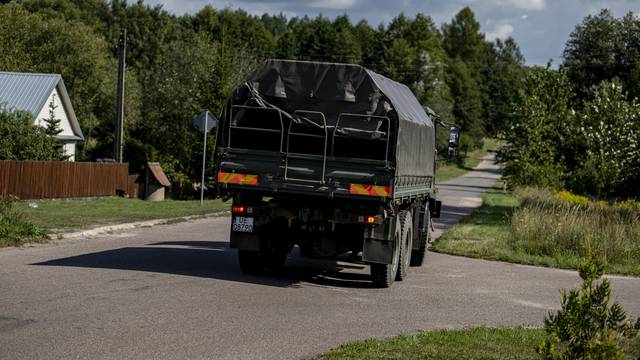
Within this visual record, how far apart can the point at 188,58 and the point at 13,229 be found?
44978 millimetres

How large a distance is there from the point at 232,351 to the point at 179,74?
5332cm

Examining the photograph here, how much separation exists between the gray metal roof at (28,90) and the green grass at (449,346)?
39.4 metres

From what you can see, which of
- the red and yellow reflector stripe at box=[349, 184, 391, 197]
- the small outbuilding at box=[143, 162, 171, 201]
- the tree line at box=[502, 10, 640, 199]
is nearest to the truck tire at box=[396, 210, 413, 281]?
the red and yellow reflector stripe at box=[349, 184, 391, 197]

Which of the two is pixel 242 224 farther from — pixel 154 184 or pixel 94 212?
pixel 154 184

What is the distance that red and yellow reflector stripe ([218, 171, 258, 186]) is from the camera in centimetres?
1327

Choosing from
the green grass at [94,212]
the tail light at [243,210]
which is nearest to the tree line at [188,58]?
the green grass at [94,212]

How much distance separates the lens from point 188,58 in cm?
6094

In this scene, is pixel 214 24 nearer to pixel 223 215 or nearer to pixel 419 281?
pixel 223 215

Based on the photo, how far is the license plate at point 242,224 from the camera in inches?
534

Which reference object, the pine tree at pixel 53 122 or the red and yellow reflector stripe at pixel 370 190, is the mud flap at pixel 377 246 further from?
the pine tree at pixel 53 122

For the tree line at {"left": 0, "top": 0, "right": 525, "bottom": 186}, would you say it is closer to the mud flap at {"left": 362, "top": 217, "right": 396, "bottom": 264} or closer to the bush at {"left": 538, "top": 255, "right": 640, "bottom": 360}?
the mud flap at {"left": 362, "top": 217, "right": 396, "bottom": 264}

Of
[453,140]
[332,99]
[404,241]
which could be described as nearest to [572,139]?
[453,140]

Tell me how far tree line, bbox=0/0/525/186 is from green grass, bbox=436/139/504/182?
2948mm

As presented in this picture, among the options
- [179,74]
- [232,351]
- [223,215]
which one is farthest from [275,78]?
[179,74]
